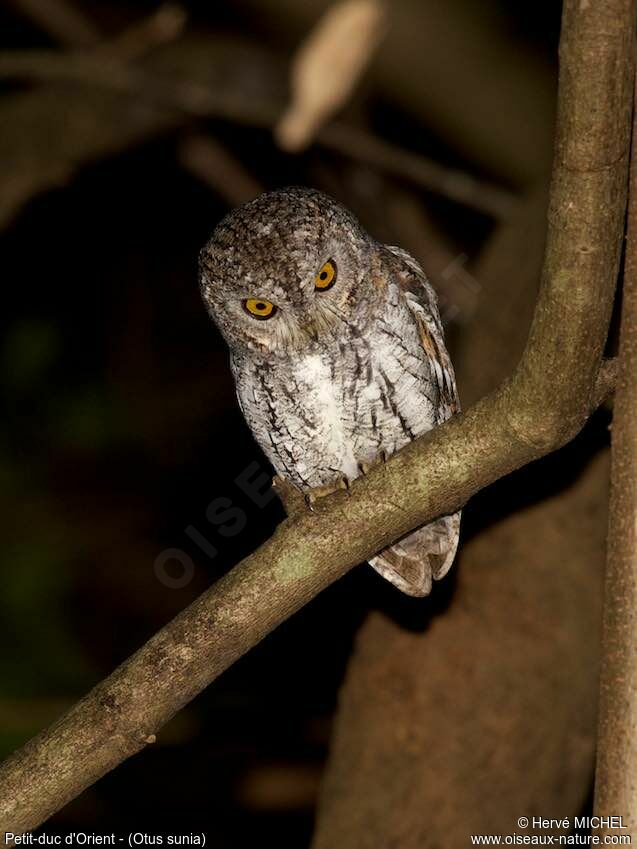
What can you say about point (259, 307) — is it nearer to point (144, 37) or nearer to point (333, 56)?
point (333, 56)

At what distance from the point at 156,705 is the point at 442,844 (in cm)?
138

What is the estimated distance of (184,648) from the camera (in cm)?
216

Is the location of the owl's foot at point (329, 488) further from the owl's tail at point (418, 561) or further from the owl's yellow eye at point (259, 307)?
the owl's yellow eye at point (259, 307)

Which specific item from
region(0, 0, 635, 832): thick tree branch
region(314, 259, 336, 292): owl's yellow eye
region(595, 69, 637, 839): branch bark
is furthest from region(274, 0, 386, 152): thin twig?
region(0, 0, 635, 832): thick tree branch

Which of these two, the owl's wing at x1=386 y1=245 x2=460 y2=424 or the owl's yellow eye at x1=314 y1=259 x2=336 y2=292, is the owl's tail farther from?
the owl's yellow eye at x1=314 y1=259 x2=336 y2=292

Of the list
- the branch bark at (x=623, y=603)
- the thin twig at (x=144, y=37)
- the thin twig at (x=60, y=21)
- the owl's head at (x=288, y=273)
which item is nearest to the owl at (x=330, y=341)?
the owl's head at (x=288, y=273)

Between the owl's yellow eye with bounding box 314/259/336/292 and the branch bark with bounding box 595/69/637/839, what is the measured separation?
3.06 feet

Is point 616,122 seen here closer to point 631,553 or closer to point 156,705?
point 631,553

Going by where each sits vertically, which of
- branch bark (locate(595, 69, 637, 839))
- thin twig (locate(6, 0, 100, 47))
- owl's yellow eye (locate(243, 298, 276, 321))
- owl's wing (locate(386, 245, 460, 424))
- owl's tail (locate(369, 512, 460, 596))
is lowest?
owl's tail (locate(369, 512, 460, 596))

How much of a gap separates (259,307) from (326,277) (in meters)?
0.19

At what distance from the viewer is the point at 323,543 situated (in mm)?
2156

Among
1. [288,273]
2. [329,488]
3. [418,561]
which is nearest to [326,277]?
[288,273]

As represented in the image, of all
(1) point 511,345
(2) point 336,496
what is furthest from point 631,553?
(1) point 511,345

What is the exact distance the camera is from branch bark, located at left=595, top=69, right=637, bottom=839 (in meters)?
1.79
